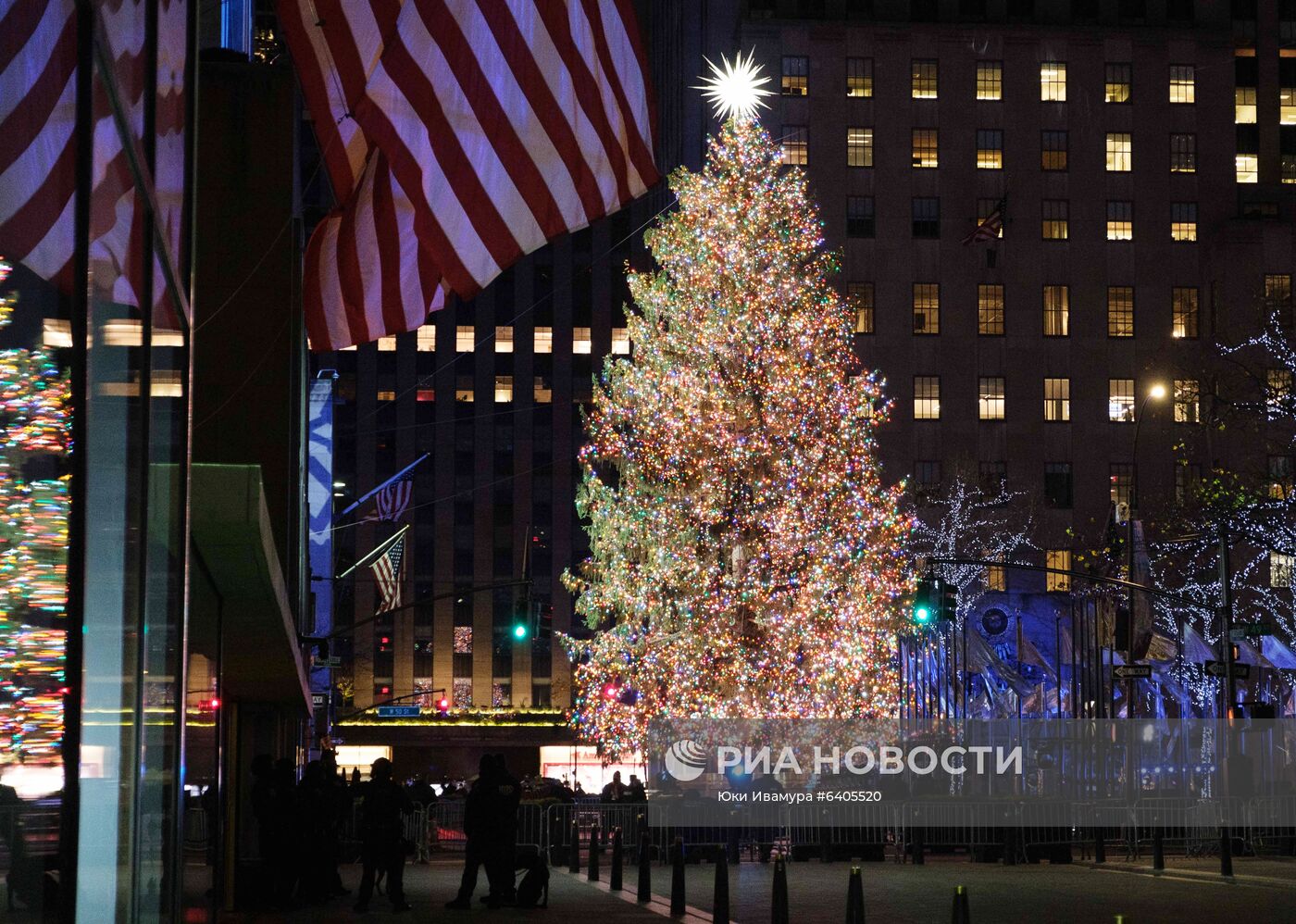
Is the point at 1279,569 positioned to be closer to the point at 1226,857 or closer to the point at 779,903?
the point at 1226,857

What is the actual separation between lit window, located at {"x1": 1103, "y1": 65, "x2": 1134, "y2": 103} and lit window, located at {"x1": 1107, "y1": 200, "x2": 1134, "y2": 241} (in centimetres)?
513

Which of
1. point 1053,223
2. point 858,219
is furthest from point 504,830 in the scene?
point 1053,223

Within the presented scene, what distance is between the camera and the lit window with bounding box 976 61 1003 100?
8262 centimetres

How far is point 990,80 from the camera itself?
271ft

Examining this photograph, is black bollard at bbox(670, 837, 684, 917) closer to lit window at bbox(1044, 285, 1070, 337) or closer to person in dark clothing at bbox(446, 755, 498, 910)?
person in dark clothing at bbox(446, 755, 498, 910)

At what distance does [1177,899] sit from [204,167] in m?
16.4

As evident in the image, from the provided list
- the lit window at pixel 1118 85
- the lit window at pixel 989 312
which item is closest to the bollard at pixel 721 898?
the lit window at pixel 989 312

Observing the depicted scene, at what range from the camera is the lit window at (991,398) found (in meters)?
80.0

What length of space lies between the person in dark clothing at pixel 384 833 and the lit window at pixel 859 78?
64.8m

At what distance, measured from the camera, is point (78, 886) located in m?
5.67

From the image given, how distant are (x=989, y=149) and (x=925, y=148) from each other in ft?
9.95

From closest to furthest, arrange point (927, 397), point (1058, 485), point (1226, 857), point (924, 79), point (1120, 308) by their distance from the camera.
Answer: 1. point (1226, 857)
2. point (1058, 485)
3. point (927, 397)
4. point (1120, 308)
5. point (924, 79)

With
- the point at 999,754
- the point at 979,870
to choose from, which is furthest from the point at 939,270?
the point at 979,870

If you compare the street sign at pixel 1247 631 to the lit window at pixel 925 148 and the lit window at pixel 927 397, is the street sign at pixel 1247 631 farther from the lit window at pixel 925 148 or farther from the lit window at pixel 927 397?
the lit window at pixel 925 148
